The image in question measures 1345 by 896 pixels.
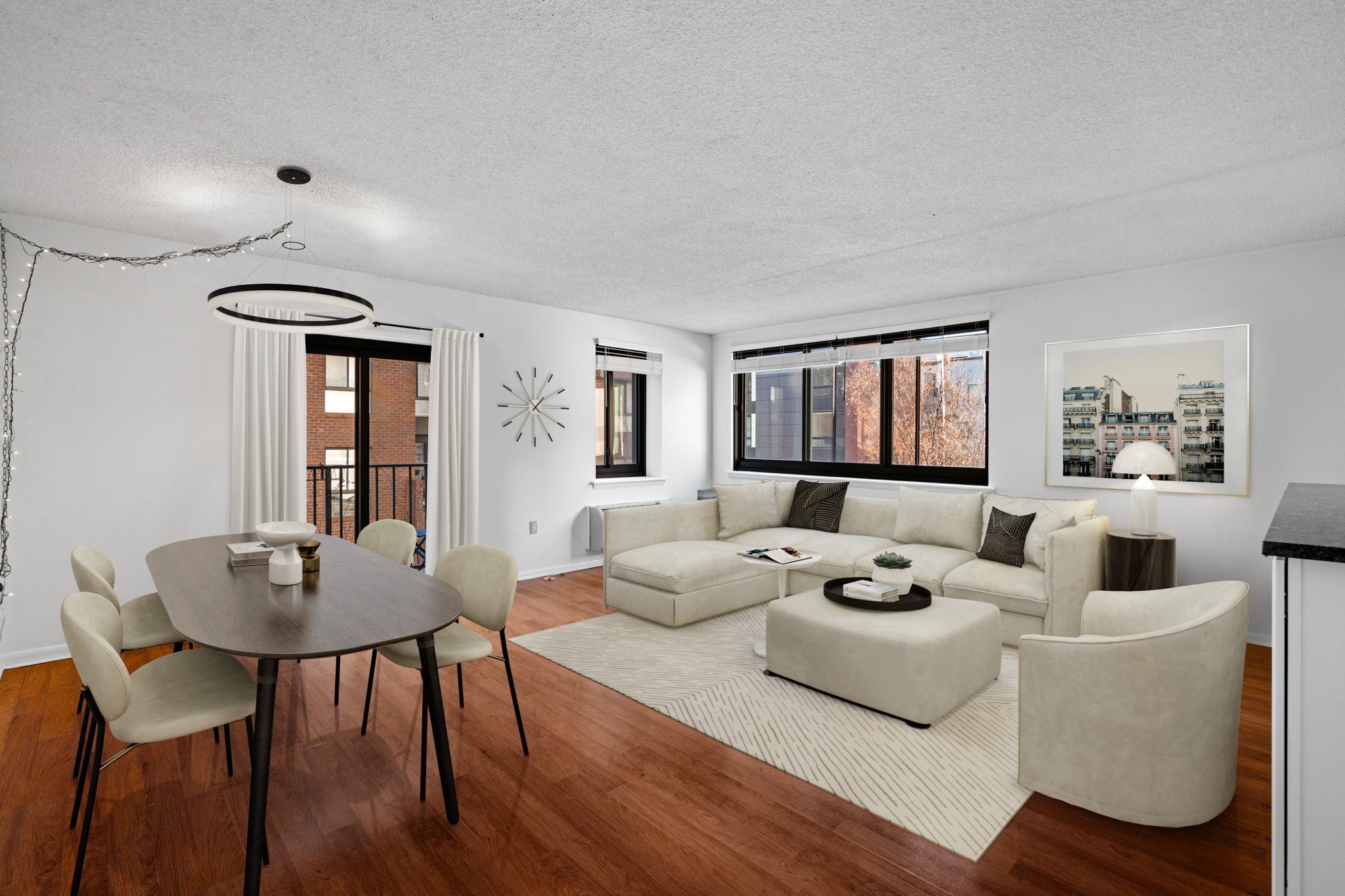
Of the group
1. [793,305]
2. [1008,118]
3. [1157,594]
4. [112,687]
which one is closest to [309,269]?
[112,687]

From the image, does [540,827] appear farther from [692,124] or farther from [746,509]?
[746,509]

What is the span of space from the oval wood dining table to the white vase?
215cm

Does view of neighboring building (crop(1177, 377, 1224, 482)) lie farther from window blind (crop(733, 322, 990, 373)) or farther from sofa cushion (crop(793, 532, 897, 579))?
sofa cushion (crop(793, 532, 897, 579))

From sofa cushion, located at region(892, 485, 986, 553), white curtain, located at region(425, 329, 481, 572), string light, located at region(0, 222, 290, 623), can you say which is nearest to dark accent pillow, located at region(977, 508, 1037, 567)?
sofa cushion, located at region(892, 485, 986, 553)

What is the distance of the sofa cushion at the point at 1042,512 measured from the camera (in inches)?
164

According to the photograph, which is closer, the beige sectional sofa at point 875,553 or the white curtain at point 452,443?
the beige sectional sofa at point 875,553

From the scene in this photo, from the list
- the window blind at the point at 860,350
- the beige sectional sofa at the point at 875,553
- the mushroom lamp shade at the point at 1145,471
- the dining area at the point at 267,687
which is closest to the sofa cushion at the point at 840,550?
the beige sectional sofa at the point at 875,553

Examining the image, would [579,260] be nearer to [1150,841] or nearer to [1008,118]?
[1008,118]

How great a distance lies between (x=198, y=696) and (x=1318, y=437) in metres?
5.67

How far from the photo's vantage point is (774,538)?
5.27 meters

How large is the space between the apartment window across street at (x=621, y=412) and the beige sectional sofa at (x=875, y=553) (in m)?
1.58

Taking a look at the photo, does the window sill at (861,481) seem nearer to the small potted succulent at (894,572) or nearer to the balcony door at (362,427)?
the small potted succulent at (894,572)

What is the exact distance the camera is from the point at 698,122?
7.82 feet

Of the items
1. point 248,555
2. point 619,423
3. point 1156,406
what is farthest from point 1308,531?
point 619,423
